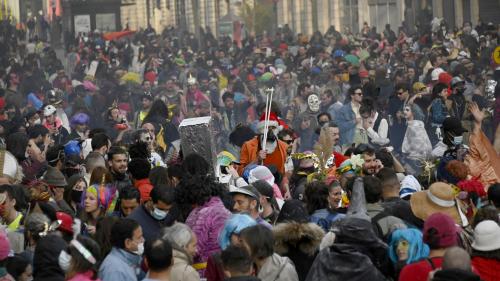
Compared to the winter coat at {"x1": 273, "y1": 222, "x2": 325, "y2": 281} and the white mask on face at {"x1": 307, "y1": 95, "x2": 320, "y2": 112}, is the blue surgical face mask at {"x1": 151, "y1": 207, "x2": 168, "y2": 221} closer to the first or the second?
the winter coat at {"x1": 273, "y1": 222, "x2": 325, "y2": 281}

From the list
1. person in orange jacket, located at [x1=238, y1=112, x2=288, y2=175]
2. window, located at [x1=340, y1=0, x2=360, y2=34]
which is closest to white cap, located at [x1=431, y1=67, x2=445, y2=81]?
person in orange jacket, located at [x1=238, y1=112, x2=288, y2=175]

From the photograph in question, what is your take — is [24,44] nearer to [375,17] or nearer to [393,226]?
[375,17]

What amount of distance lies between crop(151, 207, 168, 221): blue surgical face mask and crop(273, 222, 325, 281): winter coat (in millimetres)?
1196

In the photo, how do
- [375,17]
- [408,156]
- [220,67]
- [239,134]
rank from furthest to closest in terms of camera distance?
[375,17] → [220,67] → [408,156] → [239,134]

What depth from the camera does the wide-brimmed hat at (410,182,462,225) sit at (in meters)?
10.7

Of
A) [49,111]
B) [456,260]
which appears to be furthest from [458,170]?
[49,111]

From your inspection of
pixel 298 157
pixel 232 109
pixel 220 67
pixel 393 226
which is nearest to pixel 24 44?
pixel 220 67

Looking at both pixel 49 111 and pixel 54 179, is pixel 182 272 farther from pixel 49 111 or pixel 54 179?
pixel 49 111

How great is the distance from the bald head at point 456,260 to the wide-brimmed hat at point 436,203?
2.07 metres

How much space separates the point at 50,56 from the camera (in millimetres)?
43625

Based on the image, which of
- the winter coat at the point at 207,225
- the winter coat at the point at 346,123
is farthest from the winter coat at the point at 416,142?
the winter coat at the point at 207,225

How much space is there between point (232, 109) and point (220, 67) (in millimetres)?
12702

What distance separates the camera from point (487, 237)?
9.61 metres

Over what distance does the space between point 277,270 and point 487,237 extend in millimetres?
1162
